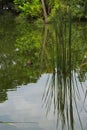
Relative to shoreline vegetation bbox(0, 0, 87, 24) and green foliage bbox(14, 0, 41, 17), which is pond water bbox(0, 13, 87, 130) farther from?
green foliage bbox(14, 0, 41, 17)

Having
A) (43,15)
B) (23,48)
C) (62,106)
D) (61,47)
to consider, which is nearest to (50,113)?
(62,106)

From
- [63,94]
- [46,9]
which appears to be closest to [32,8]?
[46,9]

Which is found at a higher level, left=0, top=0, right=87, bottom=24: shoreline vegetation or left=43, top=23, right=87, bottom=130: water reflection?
left=43, top=23, right=87, bottom=130: water reflection

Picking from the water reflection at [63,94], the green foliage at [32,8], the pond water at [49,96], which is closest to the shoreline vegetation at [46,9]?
the green foliage at [32,8]

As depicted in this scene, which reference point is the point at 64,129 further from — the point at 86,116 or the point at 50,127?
the point at 86,116

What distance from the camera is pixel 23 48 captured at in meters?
12.7

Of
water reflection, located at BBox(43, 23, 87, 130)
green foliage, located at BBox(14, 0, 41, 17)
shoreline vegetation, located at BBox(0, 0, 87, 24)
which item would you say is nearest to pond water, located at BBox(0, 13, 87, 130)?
water reflection, located at BBox(43, 23, 87, 130)

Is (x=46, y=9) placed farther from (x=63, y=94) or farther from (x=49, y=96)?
(x=63, y=94)

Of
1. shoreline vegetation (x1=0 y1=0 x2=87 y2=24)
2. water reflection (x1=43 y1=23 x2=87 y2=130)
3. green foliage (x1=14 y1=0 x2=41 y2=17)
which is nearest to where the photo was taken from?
water reflection (x1=43 y1=23 x2=87 y2=130)

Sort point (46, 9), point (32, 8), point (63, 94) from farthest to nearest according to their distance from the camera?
1. point (46, 9)
2. point (32, 8)
3. point (63, 94)

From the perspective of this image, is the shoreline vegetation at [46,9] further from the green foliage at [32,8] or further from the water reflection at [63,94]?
the water reflection at [63,94]

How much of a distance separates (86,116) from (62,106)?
32 cm

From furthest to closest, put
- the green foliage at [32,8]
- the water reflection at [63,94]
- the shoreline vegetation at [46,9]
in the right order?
the green foliage at [32,8]
the shoreline vegetation at [46,9]
the water reflection at [63,94]

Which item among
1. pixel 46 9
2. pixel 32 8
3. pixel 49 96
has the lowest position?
pixel 46 9
